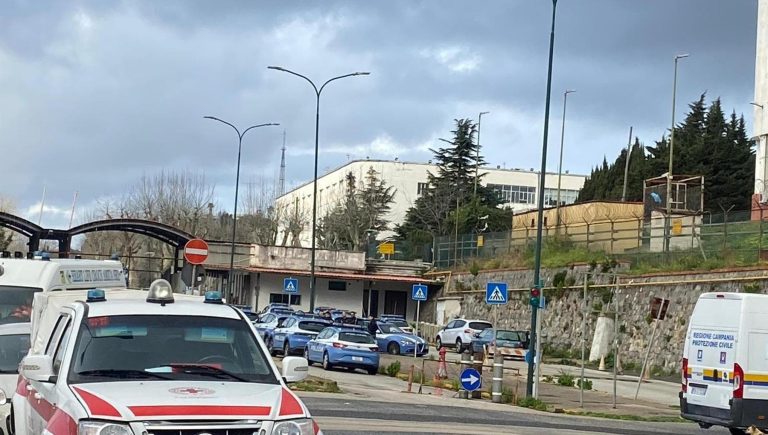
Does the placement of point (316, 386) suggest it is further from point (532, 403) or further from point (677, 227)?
point (677, 227)

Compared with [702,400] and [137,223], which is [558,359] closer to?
[137,223]

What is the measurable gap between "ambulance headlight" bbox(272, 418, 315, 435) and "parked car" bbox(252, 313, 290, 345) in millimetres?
33533

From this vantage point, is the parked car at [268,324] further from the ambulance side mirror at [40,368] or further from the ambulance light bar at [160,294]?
the ambulance side mirror at [40,368]

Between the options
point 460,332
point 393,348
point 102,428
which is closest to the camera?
point 102,428

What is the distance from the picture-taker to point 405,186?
117125 mm

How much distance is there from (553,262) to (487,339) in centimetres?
752

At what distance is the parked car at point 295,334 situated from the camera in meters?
38.7

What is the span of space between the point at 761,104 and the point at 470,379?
35862 mm

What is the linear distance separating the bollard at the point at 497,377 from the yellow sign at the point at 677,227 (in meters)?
19.6

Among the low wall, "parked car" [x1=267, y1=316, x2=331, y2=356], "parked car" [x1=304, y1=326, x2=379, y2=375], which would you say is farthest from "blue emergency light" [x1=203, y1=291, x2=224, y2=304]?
"parked car" [x1=267, y1=316, x2=331, y2=356]

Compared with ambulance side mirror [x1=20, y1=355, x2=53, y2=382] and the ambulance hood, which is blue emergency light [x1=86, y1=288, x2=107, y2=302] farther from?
the ambulance hood

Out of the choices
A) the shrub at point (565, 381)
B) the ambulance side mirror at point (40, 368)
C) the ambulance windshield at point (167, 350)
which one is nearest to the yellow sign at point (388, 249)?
the shrub at point (565, 381)

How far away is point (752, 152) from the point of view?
251 ft

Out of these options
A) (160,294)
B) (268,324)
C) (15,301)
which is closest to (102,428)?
(160,294)
